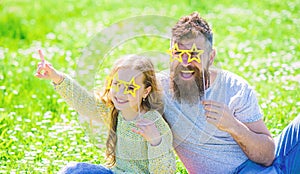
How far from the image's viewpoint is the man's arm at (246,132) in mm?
2703

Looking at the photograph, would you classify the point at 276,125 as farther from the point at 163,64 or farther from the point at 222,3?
the point at 222,3

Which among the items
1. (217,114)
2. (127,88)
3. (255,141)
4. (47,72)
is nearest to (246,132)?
(255,141)

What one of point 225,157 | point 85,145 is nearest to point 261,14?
point 85,145

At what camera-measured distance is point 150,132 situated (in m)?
2.69

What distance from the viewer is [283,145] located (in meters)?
3.01

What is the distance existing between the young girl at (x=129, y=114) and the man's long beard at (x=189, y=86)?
0.09 m

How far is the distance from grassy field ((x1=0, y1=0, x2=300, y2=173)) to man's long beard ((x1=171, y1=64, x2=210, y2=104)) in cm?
70

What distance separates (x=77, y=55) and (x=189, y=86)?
3116 mm

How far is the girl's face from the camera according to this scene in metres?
2.69

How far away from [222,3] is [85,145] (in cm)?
475

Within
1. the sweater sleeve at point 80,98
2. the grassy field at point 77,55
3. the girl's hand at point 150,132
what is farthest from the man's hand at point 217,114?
the grassy field at point 77,55

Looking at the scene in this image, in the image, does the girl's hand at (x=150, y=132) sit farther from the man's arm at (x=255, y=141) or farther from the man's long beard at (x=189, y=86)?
the man's arm at (x=255, y=141)

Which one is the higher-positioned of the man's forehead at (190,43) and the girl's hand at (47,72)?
the man's forehead at (190,43)

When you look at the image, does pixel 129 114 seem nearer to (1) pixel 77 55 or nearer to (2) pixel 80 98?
(2) pixel 80 98
